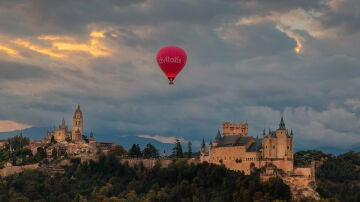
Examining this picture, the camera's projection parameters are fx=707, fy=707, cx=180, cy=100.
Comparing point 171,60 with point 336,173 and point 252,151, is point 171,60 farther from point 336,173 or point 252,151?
point 336,173

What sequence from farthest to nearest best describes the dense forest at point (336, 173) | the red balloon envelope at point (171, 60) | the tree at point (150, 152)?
the tree at point (150, 152), the dense forest at point (336, 173), the red balloon envelope at point (171, 60)

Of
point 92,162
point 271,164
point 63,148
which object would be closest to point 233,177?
point 271,164

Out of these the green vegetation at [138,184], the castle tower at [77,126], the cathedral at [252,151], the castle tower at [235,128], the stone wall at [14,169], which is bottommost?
the green vegetation at [138,184]

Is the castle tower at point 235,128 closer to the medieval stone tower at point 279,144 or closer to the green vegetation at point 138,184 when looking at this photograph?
the green vegetation at point 138,184

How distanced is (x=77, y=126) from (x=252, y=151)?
64.3 m

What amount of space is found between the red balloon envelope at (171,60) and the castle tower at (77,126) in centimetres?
7276

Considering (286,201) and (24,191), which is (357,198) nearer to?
(286,201)

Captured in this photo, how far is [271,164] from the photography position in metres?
86.5

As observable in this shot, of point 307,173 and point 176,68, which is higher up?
point 176,68

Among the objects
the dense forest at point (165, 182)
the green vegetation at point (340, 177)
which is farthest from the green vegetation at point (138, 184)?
the green vegetation at point (340, 177)

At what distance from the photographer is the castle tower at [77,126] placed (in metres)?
141

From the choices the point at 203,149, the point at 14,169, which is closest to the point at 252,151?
the point at 203,149

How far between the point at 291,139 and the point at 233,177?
8.79 metres

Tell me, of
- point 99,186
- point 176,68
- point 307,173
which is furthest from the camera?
point 99,186
